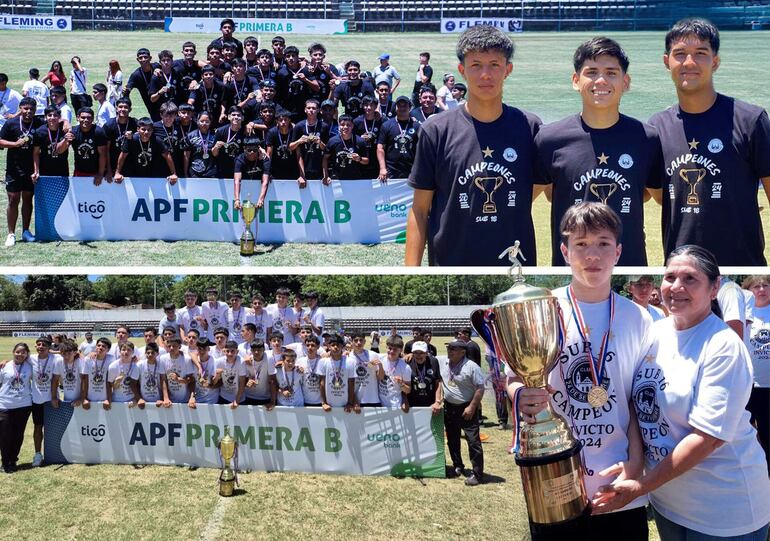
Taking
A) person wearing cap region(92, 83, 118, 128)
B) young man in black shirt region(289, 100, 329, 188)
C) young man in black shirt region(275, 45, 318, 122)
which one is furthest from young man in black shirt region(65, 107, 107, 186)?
person wearing cap region(92, 83, 118, 128)

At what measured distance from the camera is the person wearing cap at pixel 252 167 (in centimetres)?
873

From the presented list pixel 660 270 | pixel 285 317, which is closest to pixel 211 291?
pixel 285 317

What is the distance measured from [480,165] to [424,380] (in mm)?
1237

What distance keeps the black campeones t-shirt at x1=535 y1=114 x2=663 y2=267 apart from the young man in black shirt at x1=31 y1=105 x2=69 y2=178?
21.5ft

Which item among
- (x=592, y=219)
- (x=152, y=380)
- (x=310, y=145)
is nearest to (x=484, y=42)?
(x=592, y=219)

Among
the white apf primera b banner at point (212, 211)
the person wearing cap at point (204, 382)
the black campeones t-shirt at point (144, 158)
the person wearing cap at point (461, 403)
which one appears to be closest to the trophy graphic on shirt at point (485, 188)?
the person wearing cap at point (461, 403)

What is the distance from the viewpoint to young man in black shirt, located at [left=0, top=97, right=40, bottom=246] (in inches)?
341

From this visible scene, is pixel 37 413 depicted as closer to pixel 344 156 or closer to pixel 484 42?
pixel 484 42

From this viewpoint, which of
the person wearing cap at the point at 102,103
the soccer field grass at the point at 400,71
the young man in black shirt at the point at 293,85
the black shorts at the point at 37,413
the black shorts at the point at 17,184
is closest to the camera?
the black shorts at the point at 37,413

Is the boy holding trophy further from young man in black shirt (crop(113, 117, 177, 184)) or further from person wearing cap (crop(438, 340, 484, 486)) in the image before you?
young man in black shirt (crop(113, 117, 177, 184))

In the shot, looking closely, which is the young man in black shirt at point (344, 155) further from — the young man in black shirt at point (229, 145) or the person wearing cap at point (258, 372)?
the person wearing cap at point (258, 372)

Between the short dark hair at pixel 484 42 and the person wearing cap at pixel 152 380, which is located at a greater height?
the short dark hair at pixel 484 42

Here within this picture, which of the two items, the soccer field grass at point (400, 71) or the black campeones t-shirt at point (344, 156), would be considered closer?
the soccer field grass at point (400, 71)

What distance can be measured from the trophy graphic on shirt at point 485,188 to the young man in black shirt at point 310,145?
549cm
